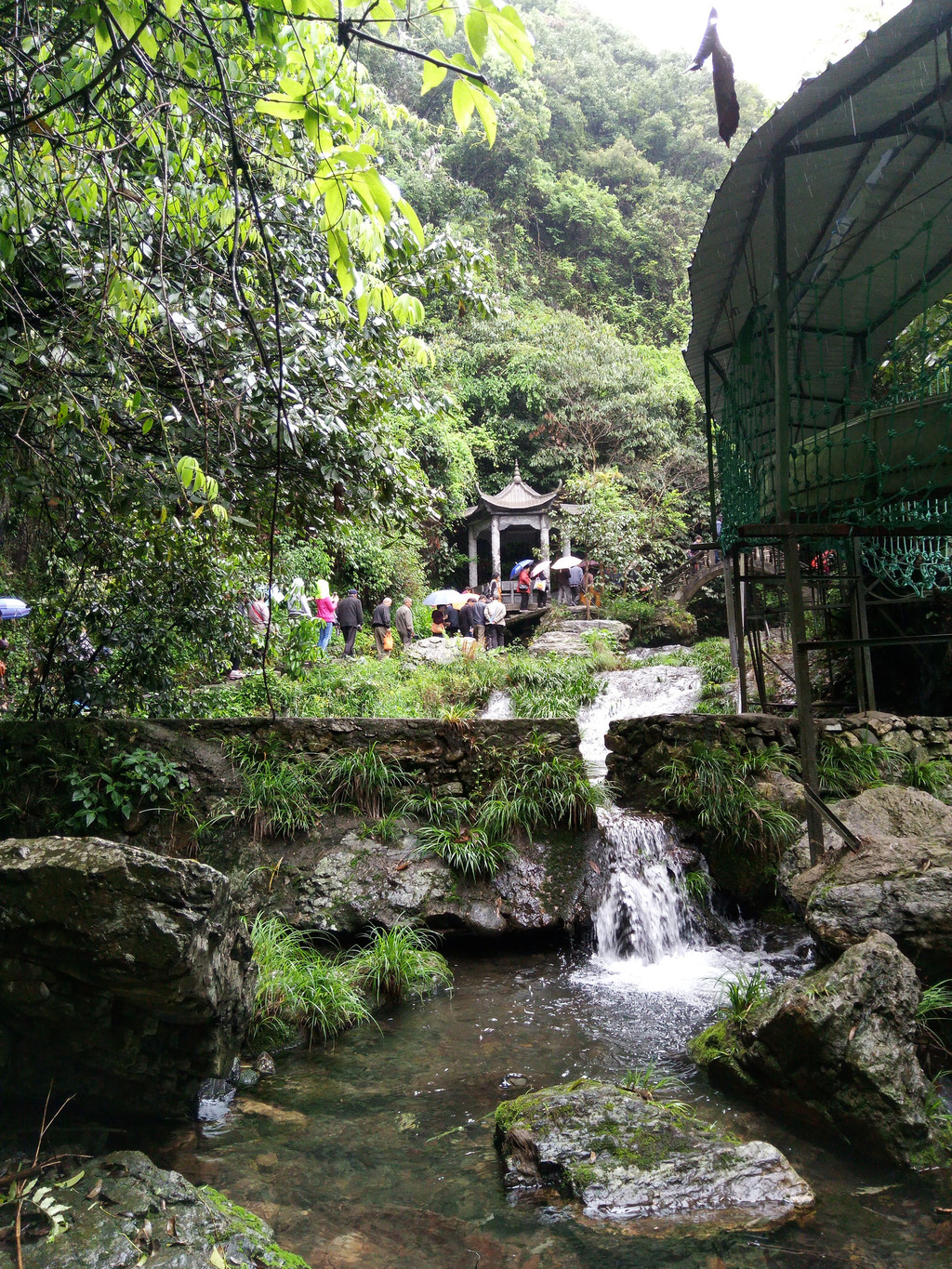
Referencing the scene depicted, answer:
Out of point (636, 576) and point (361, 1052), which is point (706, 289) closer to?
point (361, 1052)

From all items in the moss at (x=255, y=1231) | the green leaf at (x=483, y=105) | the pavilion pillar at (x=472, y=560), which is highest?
the pavilion pillar at (x=472, y=560)

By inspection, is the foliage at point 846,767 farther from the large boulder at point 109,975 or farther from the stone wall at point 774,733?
the large boulder at point 109,975

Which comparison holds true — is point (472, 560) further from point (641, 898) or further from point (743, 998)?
point (743, 998)

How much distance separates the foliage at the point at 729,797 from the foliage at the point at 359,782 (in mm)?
2359

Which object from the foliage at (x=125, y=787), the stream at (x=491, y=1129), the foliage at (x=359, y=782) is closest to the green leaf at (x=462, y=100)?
the stream at (x=491, y=1129)

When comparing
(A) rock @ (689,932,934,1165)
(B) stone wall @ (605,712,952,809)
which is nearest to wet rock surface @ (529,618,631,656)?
(B) stone wall @ (605,712,952,809)

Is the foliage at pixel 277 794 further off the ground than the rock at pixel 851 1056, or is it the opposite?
the foliage at pixel 277 794

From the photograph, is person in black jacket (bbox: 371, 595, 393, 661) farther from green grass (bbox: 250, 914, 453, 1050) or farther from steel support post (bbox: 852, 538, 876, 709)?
green grass (bbox: 250, 914, 453, 1050)

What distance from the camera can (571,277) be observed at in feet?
117

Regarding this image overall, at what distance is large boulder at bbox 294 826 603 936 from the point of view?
5961 millimetres

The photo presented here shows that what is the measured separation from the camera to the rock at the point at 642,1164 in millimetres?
2959

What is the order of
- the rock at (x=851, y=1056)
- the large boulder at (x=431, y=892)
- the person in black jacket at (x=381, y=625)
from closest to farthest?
the rock at (x=851, y=1056), the large boulder at (x=431, y=892), the person in black jacket at (x=381, y=625)

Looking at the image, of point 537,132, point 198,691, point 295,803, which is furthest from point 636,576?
point 537,132

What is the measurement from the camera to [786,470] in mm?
4160
